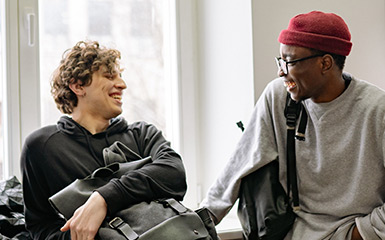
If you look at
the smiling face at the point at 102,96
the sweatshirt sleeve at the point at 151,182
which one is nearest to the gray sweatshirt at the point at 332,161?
the sweatshirt sleeve at the point at 151,182

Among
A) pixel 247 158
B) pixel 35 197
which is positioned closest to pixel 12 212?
pixel 35 197

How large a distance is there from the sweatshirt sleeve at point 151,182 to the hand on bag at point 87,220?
1.2 inches

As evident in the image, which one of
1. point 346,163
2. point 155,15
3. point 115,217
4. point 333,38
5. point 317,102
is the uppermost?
point 155,15

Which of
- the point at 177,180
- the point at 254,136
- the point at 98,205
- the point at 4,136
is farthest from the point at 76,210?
the point at 4,136

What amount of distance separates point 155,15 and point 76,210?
1333 mm

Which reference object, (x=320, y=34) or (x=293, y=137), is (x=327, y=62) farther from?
(x=293, y=137)

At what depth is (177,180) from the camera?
180 cm

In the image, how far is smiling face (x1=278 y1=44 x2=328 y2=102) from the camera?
1908 mm

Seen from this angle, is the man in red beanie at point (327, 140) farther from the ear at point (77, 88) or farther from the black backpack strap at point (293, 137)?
the ear at point (77, 88)

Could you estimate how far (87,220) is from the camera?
1604mm

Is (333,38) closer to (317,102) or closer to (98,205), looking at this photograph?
(317,102)

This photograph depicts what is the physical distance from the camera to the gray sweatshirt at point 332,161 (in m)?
1.85

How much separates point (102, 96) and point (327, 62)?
0.81 meters

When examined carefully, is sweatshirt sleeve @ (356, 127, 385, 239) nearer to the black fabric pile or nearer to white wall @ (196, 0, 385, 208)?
white wall @ (196, 0, 385, 208)
